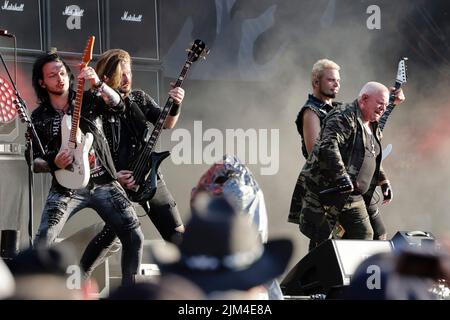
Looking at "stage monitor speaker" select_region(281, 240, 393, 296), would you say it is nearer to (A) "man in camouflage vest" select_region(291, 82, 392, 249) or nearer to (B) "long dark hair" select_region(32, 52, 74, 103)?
(A) "man in camouflage vest" select_region(291, 82, 392, 249)

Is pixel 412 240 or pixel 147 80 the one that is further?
Result: pixel 147 80

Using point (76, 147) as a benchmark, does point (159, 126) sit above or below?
above

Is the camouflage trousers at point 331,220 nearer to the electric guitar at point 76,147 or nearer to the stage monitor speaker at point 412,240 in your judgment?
the stage monitor speaker at point 412,240

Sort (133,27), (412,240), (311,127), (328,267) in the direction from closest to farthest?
(328,267) → (412,240) → (311,127) → (133,27)

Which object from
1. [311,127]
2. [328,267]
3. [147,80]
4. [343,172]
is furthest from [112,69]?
[328,267]

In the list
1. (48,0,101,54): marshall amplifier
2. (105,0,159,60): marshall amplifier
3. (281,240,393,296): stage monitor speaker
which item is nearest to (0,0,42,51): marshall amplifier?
(48,0,101,54): marshall amplifier

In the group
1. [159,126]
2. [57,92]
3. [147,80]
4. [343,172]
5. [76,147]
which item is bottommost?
[343,172]

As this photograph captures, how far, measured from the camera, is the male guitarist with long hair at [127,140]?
18.8 ft

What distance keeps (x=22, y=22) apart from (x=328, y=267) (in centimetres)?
337

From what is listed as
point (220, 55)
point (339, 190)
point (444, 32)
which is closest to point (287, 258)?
point (339, 190)

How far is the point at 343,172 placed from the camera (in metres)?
5.80

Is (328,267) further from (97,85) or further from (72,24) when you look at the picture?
(72,24)

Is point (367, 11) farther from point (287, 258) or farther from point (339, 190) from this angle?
point (287, 258)

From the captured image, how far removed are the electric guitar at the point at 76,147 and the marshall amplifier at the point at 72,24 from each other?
1.75m
